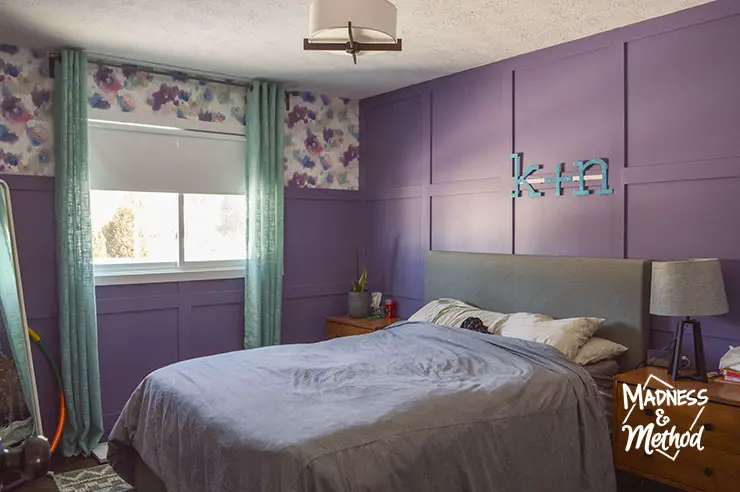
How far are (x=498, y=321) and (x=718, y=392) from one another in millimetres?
1282

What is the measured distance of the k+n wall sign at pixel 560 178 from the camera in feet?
11.8

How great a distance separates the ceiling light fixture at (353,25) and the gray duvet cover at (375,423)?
1498 millimetres

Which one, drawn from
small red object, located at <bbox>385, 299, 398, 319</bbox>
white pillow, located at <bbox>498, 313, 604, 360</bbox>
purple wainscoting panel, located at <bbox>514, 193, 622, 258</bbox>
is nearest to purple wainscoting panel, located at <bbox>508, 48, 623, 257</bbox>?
purple wainscoting panel, located at <bbox>514, 193, 622, 258</bbox>

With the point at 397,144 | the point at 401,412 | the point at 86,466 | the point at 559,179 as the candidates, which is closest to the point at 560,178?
the point at 559,179

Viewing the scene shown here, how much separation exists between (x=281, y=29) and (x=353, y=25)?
1300mm

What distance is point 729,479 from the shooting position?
2.59 metres

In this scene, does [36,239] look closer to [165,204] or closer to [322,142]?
[165,204]

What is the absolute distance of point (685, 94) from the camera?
327cm

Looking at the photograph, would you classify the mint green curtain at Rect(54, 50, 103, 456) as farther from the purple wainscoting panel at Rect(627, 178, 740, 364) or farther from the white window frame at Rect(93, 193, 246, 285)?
the purple wainscoting panel at Rect(627, 178, 740, 364)

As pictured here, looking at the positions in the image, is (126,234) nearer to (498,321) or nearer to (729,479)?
(498,321)

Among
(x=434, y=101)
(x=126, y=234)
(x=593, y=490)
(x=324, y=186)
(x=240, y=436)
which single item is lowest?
(x=593, y=490)

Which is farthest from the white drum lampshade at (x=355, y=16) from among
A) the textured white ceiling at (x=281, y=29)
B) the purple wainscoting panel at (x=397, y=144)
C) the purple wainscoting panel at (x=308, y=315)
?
the purple wainscoting panel at (x=308, y=315)

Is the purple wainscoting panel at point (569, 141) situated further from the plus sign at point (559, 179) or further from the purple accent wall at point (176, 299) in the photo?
the purple accent wall at point (176, 299)

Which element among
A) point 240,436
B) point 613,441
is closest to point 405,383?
point 240,436
